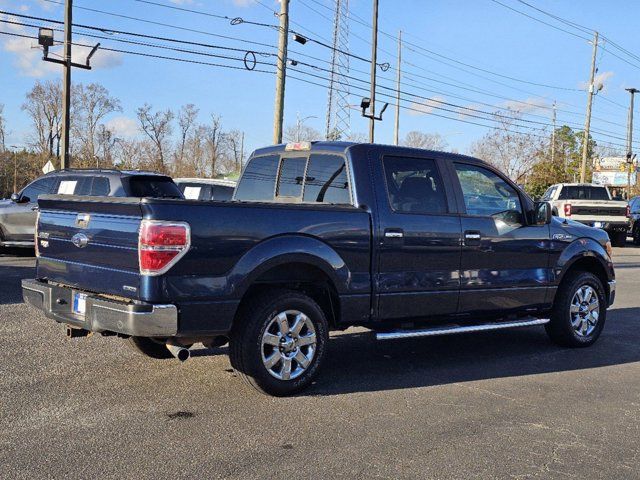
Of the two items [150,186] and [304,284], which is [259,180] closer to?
[304,284]

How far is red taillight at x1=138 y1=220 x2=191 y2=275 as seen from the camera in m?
4.54

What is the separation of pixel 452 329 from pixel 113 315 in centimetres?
309

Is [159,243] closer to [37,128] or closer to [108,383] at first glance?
[108,383]

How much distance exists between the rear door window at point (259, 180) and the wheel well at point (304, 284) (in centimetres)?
139

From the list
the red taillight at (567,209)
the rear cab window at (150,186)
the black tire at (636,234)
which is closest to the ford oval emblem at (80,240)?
the rear cab window at (150,186)

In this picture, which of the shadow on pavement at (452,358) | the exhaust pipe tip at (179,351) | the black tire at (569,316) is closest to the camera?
the exhaust pipe tip at (179,351)

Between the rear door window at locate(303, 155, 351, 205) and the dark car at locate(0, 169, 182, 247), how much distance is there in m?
6.37

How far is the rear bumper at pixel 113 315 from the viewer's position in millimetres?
4586

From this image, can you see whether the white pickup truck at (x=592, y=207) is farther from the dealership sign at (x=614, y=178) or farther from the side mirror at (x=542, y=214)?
the dealership sign at (x=614, y=178)

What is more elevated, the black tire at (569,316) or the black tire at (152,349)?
the black tire at (569,316)

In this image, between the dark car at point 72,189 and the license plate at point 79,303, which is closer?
the license plate at point 79,303

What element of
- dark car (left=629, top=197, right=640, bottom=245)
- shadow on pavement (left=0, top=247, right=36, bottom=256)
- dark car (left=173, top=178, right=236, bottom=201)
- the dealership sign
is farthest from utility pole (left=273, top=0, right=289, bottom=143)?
the dealership sign

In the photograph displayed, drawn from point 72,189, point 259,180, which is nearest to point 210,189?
point 72,189

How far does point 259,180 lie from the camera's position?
6895 mm
